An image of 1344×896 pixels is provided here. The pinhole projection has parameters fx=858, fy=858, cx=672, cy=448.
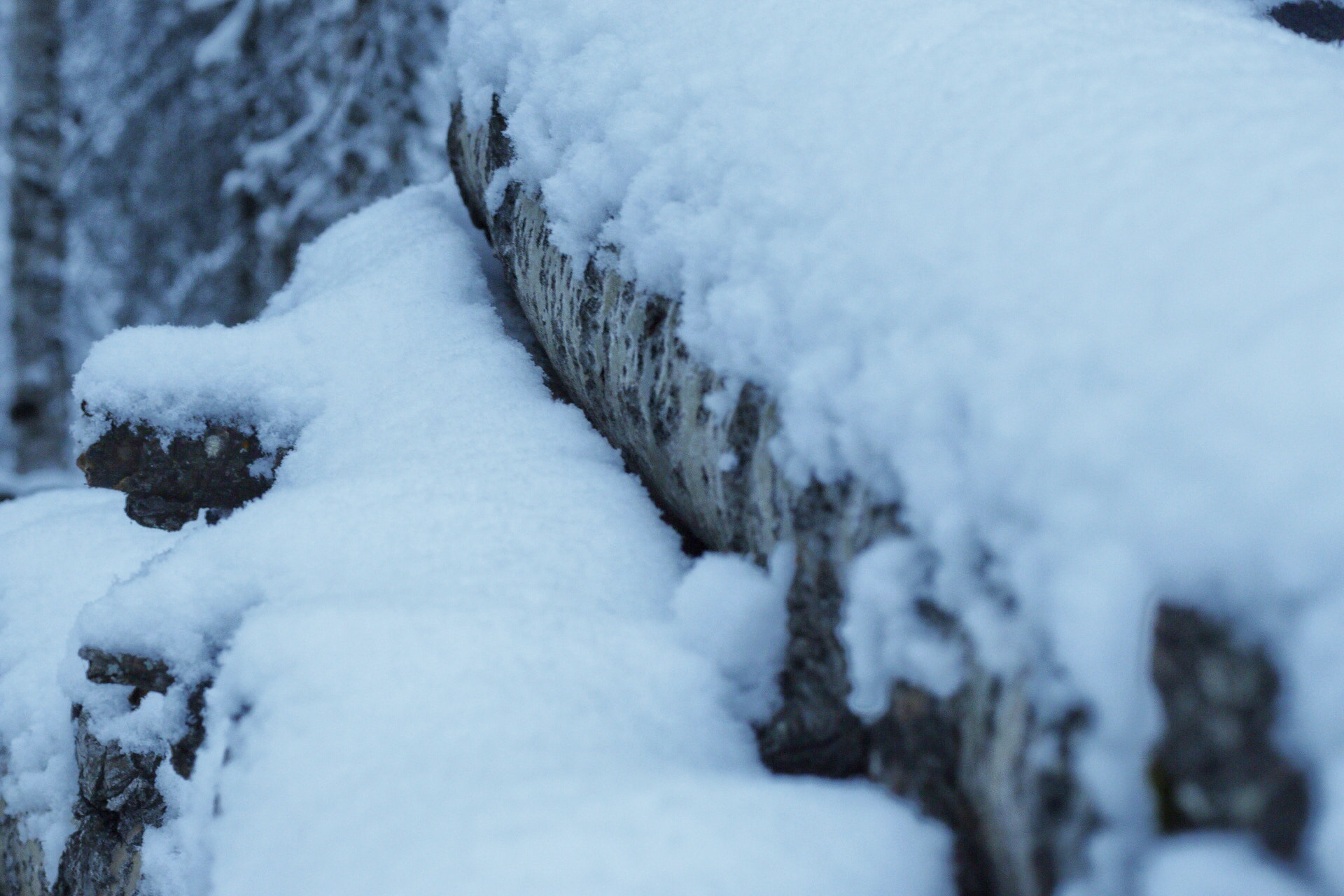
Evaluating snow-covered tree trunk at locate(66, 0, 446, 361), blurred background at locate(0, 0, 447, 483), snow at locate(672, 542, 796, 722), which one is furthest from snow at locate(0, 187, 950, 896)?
snow-covered tree trunk at locate(66, 0, 446, 361)

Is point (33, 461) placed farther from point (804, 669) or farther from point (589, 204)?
point (804, 669)

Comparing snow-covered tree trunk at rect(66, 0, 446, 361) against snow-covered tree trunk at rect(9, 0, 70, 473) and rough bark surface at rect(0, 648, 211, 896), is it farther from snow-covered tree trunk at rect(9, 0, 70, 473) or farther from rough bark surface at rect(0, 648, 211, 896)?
rough bark surface at rect(0, 648, 211, 896)

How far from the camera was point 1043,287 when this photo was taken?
0.98m

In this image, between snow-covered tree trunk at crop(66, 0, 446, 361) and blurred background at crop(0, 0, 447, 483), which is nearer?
blurred background at crop(0, 0, 447, 483)

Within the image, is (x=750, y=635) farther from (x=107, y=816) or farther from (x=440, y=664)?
(x=107, y=816)

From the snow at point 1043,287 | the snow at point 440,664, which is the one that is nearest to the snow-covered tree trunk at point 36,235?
the snow at point 440,664

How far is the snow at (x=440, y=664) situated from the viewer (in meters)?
1.03

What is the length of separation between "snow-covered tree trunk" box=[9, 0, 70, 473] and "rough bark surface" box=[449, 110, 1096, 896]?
16.4ft

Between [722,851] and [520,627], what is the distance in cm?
50

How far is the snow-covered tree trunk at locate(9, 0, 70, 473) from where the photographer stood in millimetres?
5309

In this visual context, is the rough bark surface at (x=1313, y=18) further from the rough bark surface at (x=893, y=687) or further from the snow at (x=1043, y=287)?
the rough bark surface at (x=893, y=687)

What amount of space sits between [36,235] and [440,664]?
19.2ft

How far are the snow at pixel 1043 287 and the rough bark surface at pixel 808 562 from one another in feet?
0.17

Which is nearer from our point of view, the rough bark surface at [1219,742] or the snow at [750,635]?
the rough bark surface at [1219,742]
